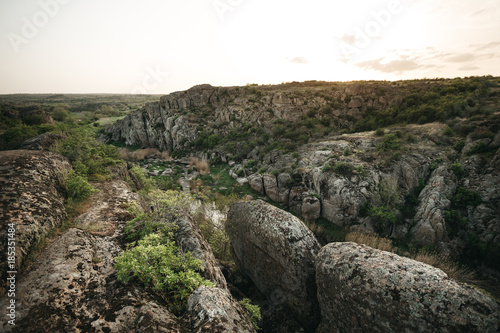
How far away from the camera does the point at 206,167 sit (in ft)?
109

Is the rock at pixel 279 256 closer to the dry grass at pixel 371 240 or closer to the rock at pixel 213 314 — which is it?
the rock at pixel 213 314

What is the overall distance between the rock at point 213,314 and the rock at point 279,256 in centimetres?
388

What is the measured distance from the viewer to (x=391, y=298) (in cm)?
578

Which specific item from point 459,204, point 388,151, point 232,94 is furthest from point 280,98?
point 459,204

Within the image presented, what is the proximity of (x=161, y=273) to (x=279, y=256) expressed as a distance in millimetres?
5503

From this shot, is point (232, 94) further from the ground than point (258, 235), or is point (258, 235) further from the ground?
point (232, 94)

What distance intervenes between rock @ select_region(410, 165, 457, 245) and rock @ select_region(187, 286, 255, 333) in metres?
17.9

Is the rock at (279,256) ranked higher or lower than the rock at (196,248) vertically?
lower

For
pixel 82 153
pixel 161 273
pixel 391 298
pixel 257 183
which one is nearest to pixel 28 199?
pixel 161 273

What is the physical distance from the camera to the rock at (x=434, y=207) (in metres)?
15.6

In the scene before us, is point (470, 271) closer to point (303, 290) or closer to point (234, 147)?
point (303, 290)

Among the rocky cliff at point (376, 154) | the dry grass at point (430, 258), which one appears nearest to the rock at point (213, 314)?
the dry grass at point (430, 258)

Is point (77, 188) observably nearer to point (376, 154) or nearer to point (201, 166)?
point (201, 166)

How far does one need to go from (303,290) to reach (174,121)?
45683mm
